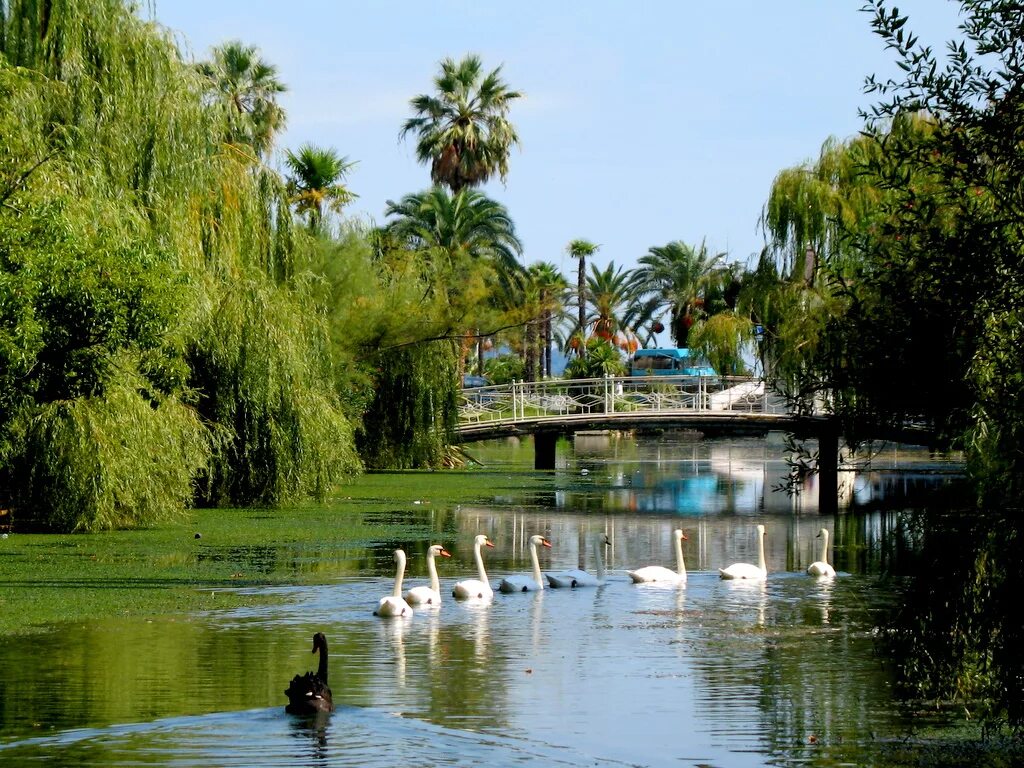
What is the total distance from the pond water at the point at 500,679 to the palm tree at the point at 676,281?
2271 inches

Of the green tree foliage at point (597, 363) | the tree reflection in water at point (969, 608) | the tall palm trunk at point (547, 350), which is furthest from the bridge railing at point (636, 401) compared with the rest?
the tree reflection in water at point (969, 608)

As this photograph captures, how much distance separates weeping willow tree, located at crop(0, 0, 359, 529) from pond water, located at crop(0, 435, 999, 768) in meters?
3.39

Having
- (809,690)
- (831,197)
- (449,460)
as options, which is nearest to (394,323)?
(449,460)

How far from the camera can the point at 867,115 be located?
9195 millimetres

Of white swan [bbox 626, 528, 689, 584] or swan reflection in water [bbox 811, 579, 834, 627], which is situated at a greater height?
white swan [bbox 626, 528, 689, 584]

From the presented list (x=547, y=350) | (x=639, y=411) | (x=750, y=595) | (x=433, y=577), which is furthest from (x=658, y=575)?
(x=547, y=350)

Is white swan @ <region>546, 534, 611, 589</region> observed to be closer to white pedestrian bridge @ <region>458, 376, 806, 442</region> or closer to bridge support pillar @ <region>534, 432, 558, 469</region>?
white pedestrian bridge @ <region>458, 376, 806, 442</region>

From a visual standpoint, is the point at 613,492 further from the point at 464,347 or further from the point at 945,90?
the point at 945,90

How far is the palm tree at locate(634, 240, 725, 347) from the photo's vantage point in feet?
267

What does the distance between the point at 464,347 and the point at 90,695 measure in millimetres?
37839

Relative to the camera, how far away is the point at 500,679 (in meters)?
13.9

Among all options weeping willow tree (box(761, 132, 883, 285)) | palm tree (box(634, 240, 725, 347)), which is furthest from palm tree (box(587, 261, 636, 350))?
weeping willow tree (box(761, 132, 883, 285))

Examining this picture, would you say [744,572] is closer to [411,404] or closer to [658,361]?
[411,404]

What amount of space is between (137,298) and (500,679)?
5.82m
